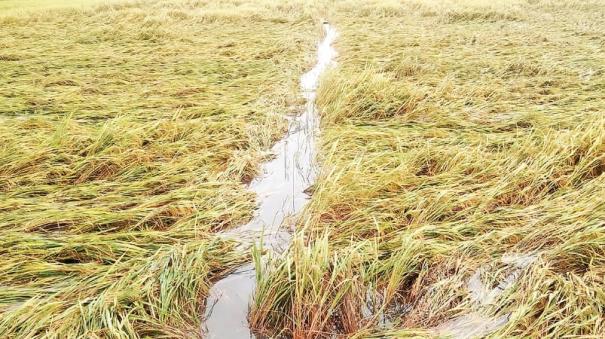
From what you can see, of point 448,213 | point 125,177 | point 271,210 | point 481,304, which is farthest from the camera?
point 125,177

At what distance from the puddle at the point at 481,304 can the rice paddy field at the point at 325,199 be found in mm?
10

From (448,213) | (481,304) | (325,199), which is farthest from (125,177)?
(481,304)

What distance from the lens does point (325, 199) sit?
3.08m

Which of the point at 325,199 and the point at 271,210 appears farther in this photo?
the point at 271,210

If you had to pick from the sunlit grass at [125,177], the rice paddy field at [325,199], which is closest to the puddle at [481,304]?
the rice paddy field at [325,199]

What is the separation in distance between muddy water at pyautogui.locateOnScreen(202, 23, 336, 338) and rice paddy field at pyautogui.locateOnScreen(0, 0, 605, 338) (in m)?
0.08

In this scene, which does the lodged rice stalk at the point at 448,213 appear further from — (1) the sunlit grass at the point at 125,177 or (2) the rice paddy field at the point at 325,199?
(1) the sunlit grass at the point at 125,177

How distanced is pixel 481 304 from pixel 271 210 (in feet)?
5.48

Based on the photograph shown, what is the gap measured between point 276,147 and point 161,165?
1256 millimetres

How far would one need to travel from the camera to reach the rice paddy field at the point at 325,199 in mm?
2156

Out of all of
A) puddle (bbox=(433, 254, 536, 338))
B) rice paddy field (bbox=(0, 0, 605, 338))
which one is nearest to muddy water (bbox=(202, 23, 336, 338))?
rice paddy field (bbox=(0, 0, 605, 338))

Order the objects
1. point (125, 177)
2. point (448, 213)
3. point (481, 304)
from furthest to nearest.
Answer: point (125, 177), point (448, 213), point (481, 304)

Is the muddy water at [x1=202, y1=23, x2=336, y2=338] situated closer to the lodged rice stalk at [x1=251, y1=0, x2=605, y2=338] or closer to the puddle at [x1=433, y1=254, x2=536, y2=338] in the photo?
the lodged rice stalk at [x1=251, y1=0, x2=605, y2=338]

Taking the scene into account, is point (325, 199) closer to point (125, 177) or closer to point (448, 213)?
point (448, 213)
